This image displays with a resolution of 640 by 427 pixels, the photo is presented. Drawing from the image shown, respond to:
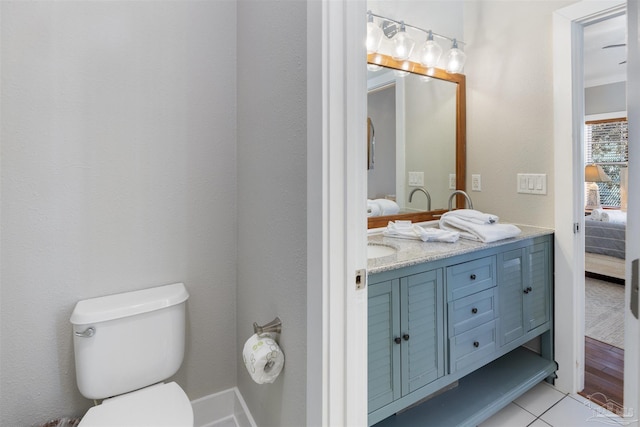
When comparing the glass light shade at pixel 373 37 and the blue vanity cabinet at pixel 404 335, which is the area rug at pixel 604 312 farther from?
the glass light shade at pixel 373 37

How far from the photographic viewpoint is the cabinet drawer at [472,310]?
1.51 metres

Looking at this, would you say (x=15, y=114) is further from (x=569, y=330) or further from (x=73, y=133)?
(x=569, y=330)

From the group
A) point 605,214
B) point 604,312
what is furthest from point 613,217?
point 604,312

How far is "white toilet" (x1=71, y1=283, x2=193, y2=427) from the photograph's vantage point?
1.12 m

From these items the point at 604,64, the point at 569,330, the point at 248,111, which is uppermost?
the point at 604,64

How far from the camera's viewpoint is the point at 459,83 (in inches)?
92.5

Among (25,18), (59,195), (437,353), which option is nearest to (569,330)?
(437,353)

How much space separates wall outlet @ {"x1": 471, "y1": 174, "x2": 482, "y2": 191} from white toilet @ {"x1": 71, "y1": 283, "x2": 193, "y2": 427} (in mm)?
2002

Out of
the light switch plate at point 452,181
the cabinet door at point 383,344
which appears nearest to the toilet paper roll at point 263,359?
the cabinet door at point 383,344

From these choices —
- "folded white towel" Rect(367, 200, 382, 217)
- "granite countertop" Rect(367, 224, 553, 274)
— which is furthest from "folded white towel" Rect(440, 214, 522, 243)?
"folded white towel" Rect(367, 200, 382, 217)

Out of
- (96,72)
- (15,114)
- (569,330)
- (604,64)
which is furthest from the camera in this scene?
(604,64)

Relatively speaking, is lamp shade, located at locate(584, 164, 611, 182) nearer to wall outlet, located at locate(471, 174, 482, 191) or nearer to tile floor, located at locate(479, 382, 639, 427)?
wall outlet, located at locate(471, 174, 482, 191)

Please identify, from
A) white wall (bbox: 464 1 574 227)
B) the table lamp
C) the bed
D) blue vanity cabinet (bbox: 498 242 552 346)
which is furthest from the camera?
the table lamp

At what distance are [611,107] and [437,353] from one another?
19.5 ft
